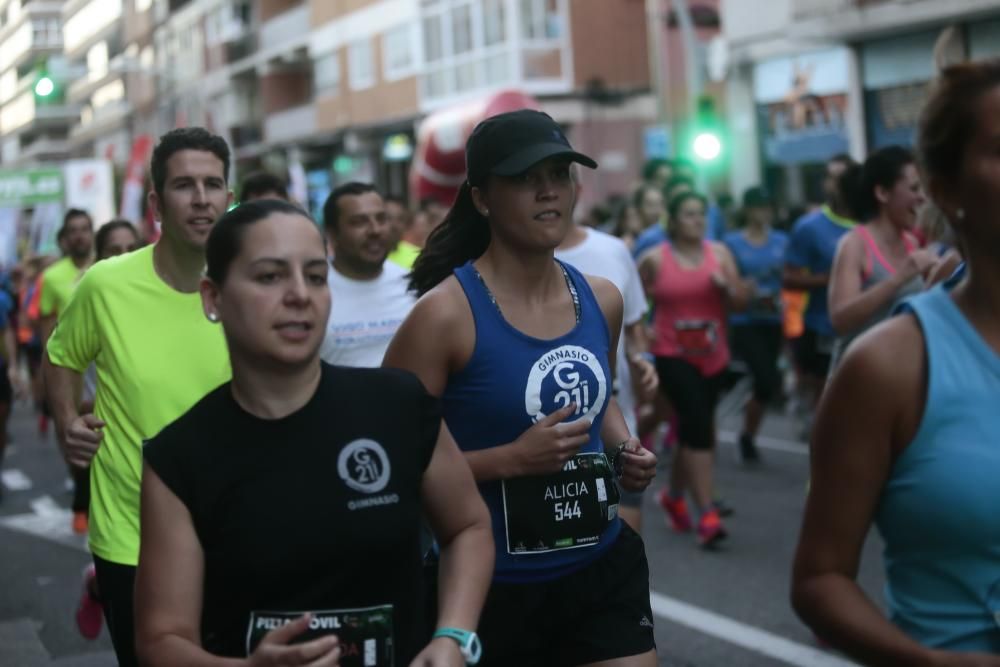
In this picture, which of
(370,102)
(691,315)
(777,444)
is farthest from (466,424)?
(370,102)

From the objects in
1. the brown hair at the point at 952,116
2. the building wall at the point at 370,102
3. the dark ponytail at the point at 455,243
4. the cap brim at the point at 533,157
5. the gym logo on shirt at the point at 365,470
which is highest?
the building wall at the point at 370,102

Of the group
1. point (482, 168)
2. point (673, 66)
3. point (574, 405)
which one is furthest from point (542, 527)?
point (673, 66)

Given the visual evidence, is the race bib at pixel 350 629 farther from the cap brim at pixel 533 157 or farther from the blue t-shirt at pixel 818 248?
the blue t-shirt at pixel 818 248

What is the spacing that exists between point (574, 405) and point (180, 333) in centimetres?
132

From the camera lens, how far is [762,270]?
1248 cm

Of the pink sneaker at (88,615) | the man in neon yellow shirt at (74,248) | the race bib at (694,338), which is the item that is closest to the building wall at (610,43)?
the man in neon yellow shirt at (74,248)

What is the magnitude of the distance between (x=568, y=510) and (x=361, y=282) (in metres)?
3.03

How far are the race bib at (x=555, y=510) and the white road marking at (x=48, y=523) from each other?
257 inches

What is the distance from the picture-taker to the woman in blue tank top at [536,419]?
388cm

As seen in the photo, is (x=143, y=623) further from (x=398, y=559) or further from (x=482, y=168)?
(x=482, y=168)

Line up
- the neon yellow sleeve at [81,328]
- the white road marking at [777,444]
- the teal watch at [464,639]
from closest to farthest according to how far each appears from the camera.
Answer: the teal watch at [464,639]
the neon yellow sleeve at [81,328]
the white road marking at [777,444]

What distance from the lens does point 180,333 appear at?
4645 millimetres

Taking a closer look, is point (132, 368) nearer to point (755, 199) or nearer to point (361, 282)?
point (361, 282)

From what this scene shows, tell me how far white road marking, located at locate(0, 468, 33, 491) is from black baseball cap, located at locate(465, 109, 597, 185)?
975 centimetres
